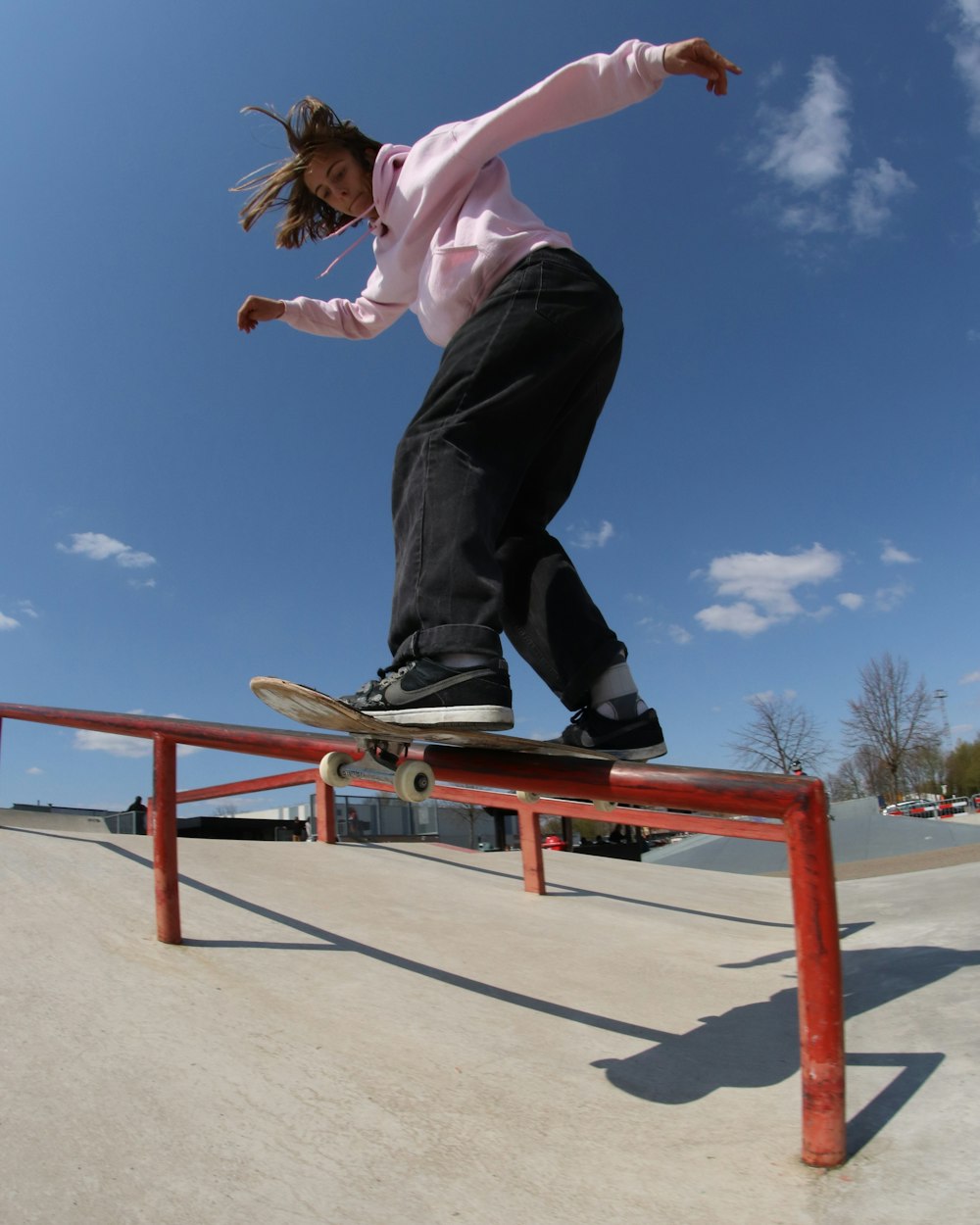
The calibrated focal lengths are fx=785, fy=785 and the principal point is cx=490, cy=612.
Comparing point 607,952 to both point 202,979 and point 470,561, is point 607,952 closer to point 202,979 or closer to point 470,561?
point 202,979

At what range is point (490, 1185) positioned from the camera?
1.19 meters

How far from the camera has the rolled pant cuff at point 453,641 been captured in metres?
1.37

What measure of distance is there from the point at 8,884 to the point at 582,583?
2.20 metres

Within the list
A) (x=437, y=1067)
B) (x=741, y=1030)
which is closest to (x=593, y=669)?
(x=437, y=1067)

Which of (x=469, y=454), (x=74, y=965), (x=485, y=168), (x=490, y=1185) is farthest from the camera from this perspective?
(x=74, y=965)

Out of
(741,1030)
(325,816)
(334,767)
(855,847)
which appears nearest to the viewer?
(334,767)

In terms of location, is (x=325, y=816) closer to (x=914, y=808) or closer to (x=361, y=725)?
(x=361, y=725)

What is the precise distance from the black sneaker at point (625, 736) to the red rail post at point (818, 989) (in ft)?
1.82

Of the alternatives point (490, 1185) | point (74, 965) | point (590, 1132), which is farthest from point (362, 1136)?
point (74, 965)

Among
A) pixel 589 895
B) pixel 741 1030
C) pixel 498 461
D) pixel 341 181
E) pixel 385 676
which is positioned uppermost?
pixel 341 181

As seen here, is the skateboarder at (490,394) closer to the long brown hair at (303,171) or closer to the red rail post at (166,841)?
the long brown hair at (303,171)

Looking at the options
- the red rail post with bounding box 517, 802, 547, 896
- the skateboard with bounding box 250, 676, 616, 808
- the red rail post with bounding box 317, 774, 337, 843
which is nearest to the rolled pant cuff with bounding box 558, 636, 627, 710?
the skateboard with bounding box 250, 676, 616, 808

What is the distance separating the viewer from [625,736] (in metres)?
1.74

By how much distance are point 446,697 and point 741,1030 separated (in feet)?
4.28
